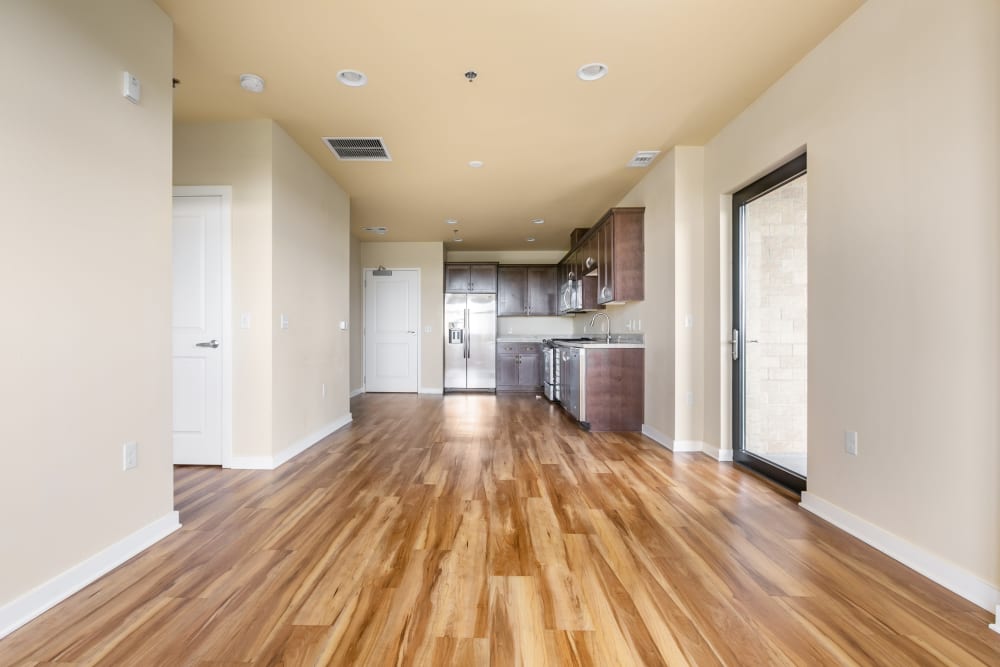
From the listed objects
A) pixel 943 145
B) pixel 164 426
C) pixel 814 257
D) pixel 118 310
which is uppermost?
pixel 943 145

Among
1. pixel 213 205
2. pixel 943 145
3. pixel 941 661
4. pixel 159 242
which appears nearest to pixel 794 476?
pixel 941 661

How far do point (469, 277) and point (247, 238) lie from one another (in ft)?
16.1

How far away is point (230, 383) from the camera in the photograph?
3.36m

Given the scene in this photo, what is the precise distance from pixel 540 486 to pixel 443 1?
276 cm

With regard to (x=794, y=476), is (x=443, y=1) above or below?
above

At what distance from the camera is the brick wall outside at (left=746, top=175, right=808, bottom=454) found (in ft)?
9.59

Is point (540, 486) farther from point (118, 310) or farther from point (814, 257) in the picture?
point (118, 310)

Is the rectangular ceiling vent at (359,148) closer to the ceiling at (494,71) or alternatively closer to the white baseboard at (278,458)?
the ceiling at (494,71)

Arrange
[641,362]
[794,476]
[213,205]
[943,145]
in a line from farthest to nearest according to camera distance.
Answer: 1. [641,362]
2. [213,205]
3. [794,476]
4. [943,145]

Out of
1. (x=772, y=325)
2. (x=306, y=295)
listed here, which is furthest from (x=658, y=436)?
(x=306, y=295)

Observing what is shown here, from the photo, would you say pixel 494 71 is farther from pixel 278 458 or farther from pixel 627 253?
pixel 278 458

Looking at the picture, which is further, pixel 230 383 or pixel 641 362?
pixel 641 362

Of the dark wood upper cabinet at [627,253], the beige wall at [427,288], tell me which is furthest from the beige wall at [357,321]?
the dark wood upper cabinet at [627,253]

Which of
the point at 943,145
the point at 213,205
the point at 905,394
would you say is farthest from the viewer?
the point at 213,205
